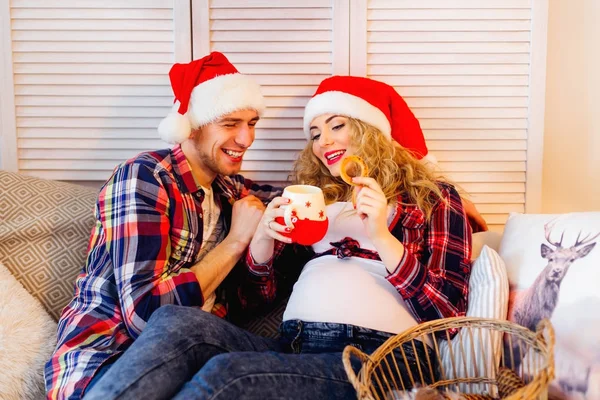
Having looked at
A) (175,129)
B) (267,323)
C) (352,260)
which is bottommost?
(267,323)

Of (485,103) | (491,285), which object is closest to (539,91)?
(485,103)

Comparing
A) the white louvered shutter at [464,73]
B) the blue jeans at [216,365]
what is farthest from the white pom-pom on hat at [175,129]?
the white louvered shutter at [464,73]

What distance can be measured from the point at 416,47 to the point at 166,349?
3.96 ft

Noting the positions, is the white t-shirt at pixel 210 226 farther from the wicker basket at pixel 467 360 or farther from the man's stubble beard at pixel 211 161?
the wicker basket at pixel 467 360

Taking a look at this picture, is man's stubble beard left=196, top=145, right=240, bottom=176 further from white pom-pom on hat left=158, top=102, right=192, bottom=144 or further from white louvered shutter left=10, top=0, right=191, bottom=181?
white louvered shutter left=10, top=0, right=191, bottom=181

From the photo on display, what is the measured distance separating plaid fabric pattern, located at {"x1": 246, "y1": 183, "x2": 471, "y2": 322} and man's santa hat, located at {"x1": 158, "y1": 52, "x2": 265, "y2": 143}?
1.27 feet

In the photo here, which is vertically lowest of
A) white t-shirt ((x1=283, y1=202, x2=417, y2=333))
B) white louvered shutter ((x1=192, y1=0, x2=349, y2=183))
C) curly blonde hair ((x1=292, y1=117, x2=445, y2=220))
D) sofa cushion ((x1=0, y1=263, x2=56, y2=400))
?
sofa cushion ((x1=0, y1=263, x2=56, y2=400))

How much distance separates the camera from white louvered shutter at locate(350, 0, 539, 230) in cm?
177

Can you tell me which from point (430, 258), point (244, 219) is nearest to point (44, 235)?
point (244, 219)

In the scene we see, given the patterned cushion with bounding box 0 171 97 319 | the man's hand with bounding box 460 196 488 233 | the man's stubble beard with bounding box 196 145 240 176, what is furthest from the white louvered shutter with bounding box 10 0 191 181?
the man's hand with bounding box 460 196 488 233

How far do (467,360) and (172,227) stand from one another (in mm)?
779

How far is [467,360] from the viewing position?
1268 millimetres

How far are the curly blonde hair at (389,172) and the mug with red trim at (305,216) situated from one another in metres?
0.27

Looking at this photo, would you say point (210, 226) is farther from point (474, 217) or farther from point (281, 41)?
point (474, 217)
